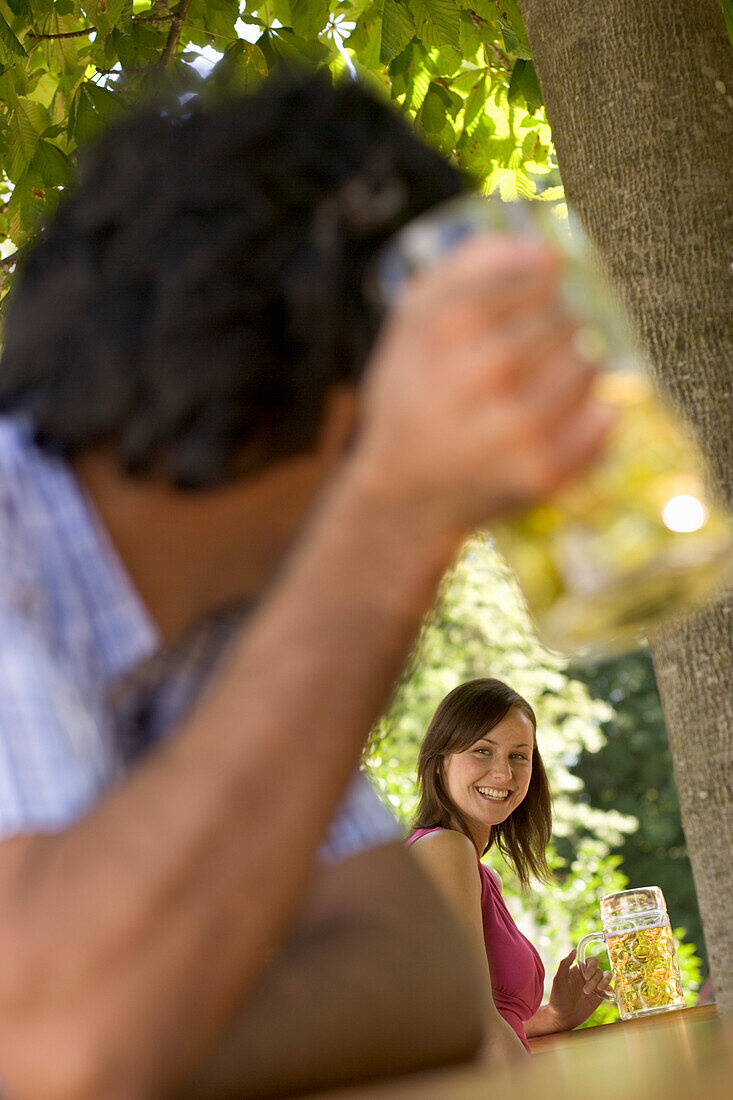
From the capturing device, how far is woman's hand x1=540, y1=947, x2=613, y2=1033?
384cm

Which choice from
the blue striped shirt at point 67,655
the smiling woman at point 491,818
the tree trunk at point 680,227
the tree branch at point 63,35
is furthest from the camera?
the smiling woman at point 491,818

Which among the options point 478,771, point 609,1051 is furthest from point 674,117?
point 478,771

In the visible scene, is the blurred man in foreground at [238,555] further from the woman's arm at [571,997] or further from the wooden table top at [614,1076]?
the woman's arm at [571,997]

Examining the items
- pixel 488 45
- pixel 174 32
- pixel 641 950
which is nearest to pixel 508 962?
pixel 641 950

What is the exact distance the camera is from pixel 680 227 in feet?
6.19

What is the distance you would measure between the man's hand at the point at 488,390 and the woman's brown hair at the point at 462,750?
3.48m

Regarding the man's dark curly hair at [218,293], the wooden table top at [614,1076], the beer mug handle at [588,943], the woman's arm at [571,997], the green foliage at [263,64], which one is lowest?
the woman's arm at [571,997]

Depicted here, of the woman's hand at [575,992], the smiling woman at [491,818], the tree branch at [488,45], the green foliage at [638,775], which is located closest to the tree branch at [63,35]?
the tree branch at [488,45]

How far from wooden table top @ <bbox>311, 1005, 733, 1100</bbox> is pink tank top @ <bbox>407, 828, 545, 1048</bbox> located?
10.2ft

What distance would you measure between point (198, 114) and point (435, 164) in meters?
0.14

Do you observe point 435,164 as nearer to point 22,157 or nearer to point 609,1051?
point 609,1051

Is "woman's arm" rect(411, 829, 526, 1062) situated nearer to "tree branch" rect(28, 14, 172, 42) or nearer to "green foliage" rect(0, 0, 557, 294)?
"green foliage" rect(0, 0, 557, 294)

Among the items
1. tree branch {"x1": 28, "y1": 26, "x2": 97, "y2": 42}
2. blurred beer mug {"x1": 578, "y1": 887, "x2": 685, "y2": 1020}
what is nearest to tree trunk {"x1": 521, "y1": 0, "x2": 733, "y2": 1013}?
tree branch {"x1": 28, "y1": 26, "x2": 97, "y2": 42}

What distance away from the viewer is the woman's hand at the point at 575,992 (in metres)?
3.84
